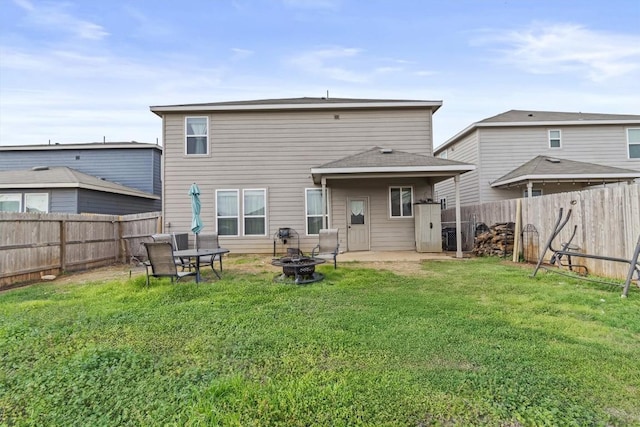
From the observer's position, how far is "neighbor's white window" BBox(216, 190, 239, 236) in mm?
11234

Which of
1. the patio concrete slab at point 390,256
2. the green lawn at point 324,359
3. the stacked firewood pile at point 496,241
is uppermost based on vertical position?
Answer: the stacked firewood pile at point 496,241

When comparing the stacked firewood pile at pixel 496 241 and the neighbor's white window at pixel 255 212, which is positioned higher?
the neighbor's white window at pixel 255 212

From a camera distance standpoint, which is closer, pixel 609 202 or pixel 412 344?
pixel 412 344

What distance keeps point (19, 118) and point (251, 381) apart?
2601cm

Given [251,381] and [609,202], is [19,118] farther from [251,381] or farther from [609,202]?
[609,202]

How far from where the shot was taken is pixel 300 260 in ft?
20.3

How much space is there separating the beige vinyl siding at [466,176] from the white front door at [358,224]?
6528 millimetres

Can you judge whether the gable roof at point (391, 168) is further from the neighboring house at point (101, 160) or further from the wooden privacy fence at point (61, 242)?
the neighboring house at point (101, 160)

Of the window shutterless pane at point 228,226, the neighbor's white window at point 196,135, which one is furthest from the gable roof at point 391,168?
the neighbor's white window at point 196,135

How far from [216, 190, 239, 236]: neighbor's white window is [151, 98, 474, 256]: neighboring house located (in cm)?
4

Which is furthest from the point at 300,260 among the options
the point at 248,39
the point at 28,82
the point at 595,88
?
the point at 595,88

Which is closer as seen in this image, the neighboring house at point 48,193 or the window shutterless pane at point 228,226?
the window shutterless pane at point 228,226

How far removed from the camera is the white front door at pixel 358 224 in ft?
36.2

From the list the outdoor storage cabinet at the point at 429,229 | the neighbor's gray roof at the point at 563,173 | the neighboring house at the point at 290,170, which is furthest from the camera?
the neighbor's gray roof at the point at 563,173
